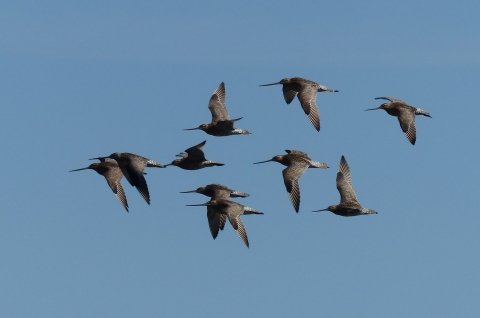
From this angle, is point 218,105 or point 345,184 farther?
point 218,105

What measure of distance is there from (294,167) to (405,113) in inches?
169

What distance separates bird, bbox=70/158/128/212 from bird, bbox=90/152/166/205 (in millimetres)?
1879

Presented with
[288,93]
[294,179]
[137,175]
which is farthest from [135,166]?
[288,93]

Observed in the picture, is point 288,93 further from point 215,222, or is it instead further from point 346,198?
point 215,222

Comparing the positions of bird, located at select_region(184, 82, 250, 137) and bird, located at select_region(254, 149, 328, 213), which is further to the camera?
bird, located at select_region(184, 82, 250, 137)

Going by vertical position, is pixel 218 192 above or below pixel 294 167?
below

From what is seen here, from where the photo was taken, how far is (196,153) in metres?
41.1

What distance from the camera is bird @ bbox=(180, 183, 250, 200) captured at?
42000mm

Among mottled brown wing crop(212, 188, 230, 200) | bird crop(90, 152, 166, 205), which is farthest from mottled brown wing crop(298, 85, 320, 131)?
bird crop(90, 152, 166, 205)

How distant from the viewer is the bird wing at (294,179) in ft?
130

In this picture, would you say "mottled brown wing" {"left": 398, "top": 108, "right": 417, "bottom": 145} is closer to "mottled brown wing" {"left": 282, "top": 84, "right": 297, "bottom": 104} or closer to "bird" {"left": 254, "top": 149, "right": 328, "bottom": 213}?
"bird" {"left": 254, "top": 149, "right": 328, "bottom": 213}

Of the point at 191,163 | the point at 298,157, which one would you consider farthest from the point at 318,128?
the point at 191,163

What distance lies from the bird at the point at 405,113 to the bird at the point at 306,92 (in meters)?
2.08

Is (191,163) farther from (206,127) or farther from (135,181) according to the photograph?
(135,181)
